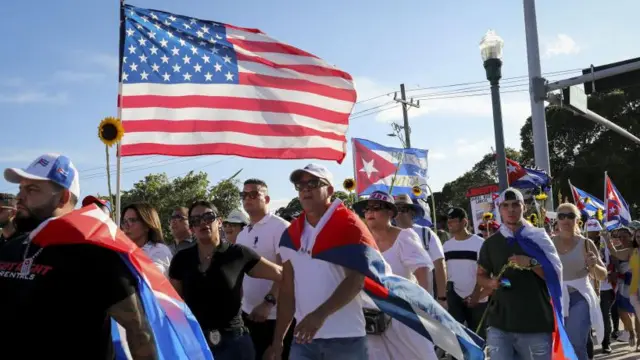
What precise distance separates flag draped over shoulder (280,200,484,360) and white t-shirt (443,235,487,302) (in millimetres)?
3846

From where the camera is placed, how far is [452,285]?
8680mm

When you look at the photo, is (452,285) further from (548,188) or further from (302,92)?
(548,188)

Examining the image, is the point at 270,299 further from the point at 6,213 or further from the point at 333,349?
the point at 6,213

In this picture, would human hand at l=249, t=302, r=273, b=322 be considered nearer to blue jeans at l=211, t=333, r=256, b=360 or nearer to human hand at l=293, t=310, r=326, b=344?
blue jeans at l=211, t=333, r=256, b=360

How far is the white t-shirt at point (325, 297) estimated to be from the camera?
422 centimetres

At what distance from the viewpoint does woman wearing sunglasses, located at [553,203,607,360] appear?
7.09 meters

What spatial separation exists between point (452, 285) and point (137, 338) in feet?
20.9

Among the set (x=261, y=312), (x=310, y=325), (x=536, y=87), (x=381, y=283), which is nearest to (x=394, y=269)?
(x=261, y=312)

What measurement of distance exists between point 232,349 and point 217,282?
0.47 metres

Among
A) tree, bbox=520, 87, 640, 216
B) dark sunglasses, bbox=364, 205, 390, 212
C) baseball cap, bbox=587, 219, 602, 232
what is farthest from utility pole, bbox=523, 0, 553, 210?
tree, bbox=520, 87, 640, 216

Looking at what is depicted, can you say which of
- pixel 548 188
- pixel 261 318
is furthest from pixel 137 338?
pixel 548 188

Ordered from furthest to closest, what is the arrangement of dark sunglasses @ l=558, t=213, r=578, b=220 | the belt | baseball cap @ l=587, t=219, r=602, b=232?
baseball cap @ l=587, t=219, r=602, b=232, dark sunglasses @ l=558, t=213, r=578, b=220, the belt

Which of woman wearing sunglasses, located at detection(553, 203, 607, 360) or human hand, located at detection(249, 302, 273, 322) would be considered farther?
woman wearing sunglasses, located at detection(553, 203, 607, 360)

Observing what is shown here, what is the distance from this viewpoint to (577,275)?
7.30 meters
